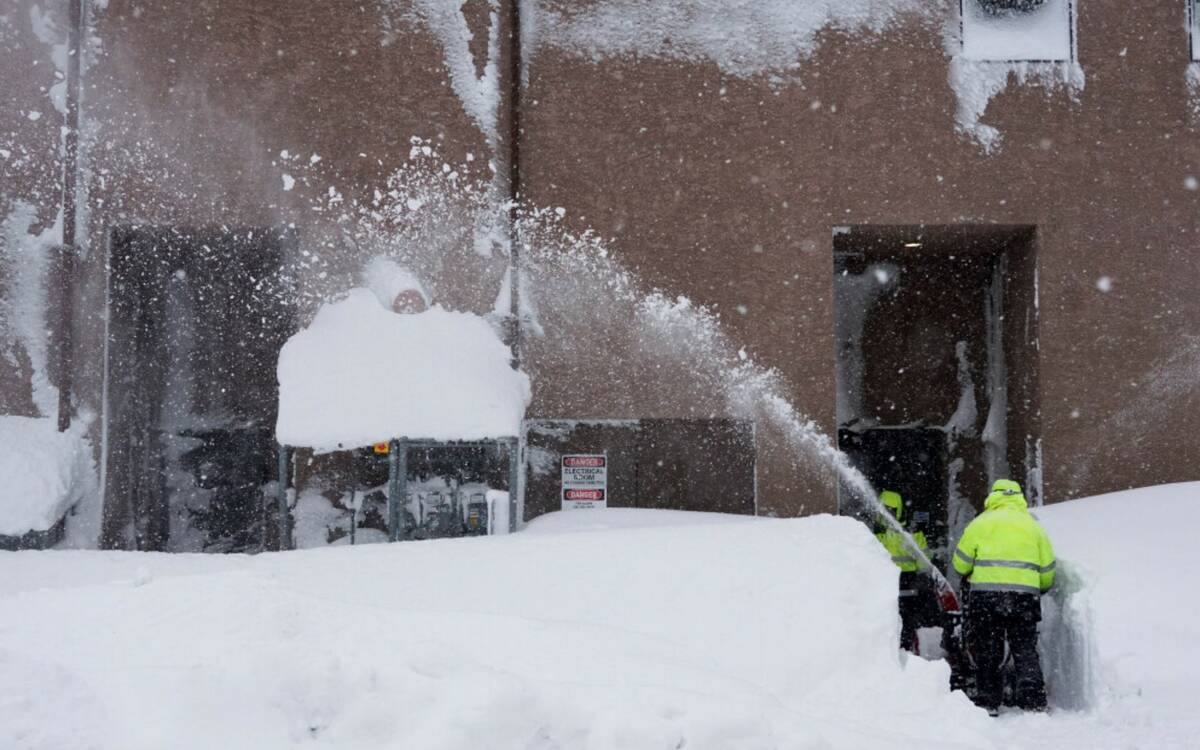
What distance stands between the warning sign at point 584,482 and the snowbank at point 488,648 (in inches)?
101

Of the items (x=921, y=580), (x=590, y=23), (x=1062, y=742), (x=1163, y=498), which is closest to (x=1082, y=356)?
(x=1163, y=498)

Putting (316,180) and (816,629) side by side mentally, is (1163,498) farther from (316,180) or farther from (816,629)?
(316,180)

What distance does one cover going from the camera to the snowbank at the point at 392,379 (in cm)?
889

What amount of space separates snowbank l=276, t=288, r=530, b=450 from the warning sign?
0.82 meters

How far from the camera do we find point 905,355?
11414 millimetres

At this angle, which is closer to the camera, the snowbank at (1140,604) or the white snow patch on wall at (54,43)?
the snowbank at (1140,604)

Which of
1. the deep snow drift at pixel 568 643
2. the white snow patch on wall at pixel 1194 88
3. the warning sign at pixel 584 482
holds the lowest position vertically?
the deep snow drift at pixel 568 643

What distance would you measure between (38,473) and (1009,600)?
8.13m

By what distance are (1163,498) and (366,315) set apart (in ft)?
23.2

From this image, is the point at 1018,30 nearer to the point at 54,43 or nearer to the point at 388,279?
the point at 388,279

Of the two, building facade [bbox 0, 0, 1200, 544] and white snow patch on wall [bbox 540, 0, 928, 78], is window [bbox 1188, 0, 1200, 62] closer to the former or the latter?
building facade [bbox 0, 0, 1200, 544]

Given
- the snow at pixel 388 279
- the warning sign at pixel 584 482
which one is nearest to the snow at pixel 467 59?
the snow at pixel 388 279

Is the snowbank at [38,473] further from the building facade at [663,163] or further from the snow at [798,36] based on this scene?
the snow at [798,36]

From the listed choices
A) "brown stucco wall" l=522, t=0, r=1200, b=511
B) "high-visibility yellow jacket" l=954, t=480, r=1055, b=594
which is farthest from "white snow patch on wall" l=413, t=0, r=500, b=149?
"high-visibility yellow jacket" l=954, t=480, r=1055, b=594
